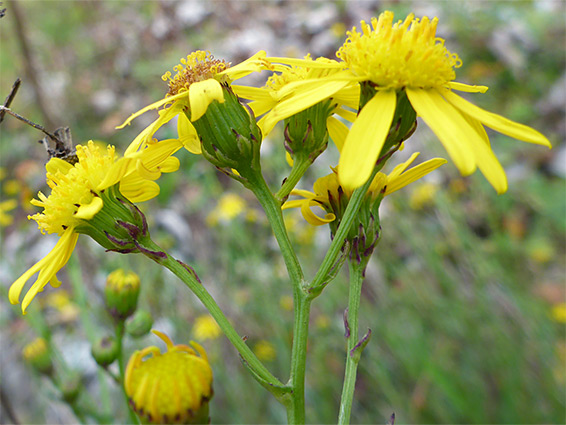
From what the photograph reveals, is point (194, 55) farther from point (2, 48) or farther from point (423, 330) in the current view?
point (2, 48)

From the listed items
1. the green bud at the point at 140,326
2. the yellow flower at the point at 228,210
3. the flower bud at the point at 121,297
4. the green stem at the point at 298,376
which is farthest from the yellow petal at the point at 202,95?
the yellow flower at the point at 228,210

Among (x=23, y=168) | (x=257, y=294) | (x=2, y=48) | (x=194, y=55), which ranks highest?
(x=2, y=48)

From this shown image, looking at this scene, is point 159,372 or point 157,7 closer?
point 159,372

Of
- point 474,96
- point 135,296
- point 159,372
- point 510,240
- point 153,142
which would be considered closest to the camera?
point 153,142

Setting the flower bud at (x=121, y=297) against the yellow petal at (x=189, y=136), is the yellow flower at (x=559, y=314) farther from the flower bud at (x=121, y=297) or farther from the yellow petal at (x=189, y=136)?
the yellow petal at (x=189, y=136)

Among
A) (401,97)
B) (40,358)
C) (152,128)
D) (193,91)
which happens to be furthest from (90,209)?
(40,358)

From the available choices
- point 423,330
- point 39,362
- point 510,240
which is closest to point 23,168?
point 39,362
